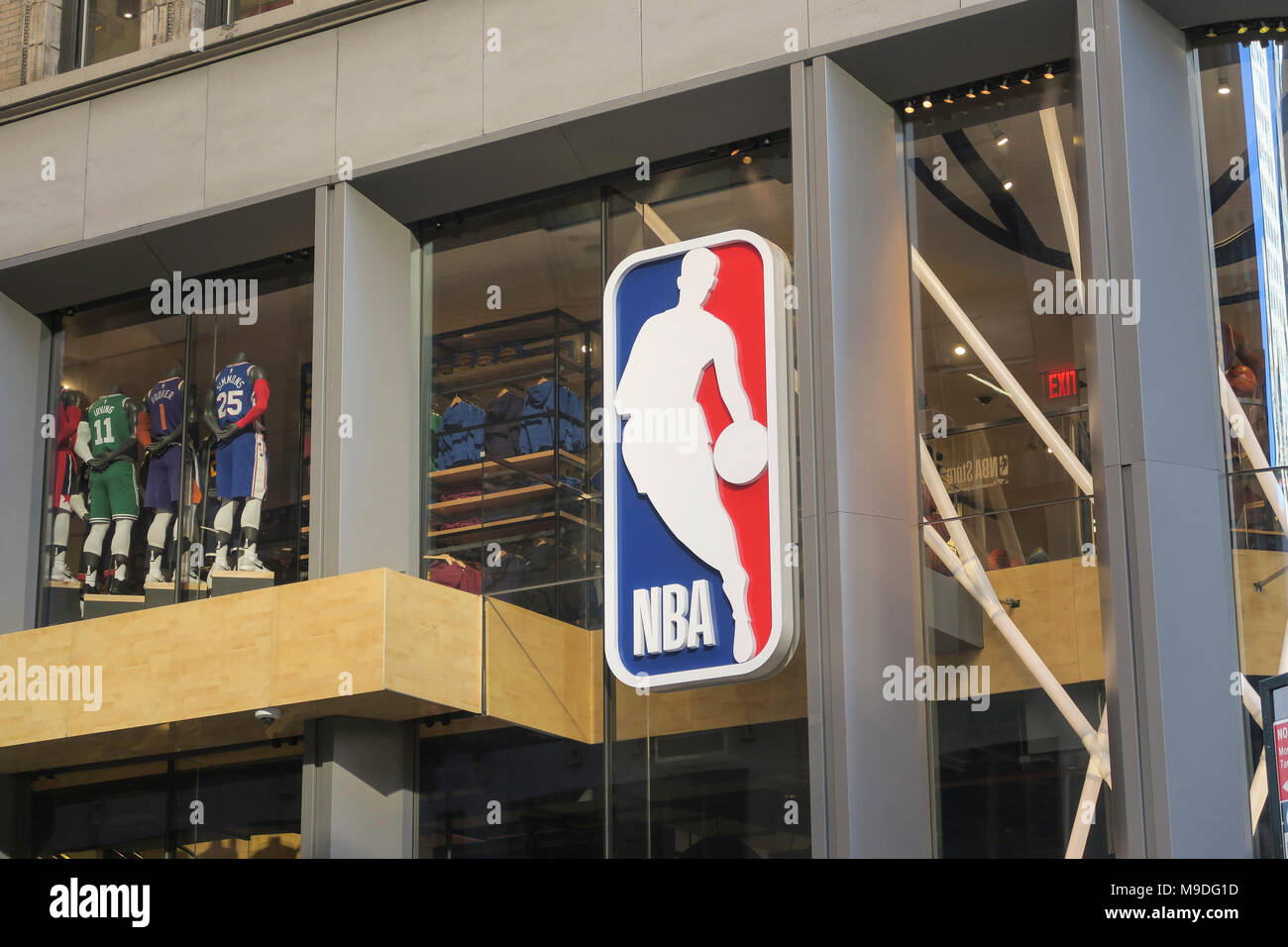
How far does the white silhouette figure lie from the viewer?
13336 millimetres

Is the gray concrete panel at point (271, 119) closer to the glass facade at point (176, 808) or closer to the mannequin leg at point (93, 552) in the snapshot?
the mannequin leg at point (93, 552)

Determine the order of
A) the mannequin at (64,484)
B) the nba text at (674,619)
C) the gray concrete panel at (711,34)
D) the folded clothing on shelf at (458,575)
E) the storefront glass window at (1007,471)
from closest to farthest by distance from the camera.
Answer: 1. the storefront glass window at (1007,471)
2. the nba text at (674,619)
3. the gray concrete panel at (711,34)
4. the folded clothing on shelf at (458,575)
5. the mannequin at (64,484)

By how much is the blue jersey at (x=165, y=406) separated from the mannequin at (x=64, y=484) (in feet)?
3.56

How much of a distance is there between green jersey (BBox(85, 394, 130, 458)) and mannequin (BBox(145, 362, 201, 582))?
340 mm

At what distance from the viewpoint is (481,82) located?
15.3m

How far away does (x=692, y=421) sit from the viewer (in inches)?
541

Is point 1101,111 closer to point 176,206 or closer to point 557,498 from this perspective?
point 557,498

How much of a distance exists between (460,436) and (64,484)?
4.88 m

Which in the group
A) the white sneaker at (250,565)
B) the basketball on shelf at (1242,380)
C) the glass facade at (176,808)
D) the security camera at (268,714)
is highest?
the basketball on shelf at (1242,380)

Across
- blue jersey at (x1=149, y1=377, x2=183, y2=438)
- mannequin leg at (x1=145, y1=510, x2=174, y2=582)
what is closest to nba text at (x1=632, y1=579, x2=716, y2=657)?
mannequin leg at (x1=145, y1=510, x2=174, y2=582)

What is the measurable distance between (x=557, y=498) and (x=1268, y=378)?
588 cm

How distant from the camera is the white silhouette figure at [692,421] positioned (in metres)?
13.3

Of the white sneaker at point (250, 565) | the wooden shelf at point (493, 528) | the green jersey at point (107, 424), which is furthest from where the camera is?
the green jersey at point (107, 424)

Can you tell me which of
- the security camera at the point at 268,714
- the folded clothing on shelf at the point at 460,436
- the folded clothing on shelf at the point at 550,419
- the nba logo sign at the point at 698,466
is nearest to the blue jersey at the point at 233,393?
the folded clothing on shelf at the point at 460,436
